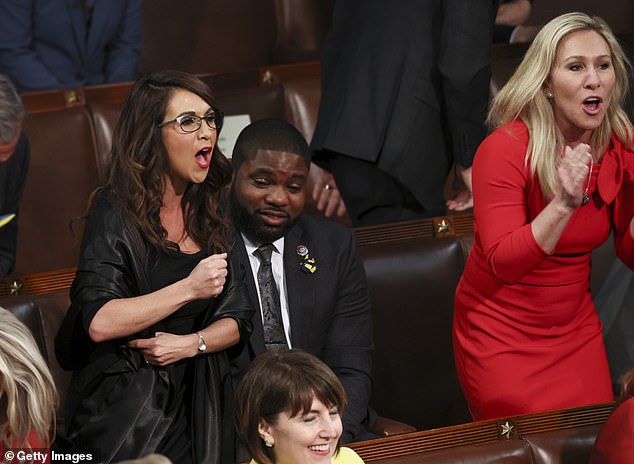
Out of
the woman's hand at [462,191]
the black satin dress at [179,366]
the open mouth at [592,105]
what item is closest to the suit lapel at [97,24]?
the woman's hand at [462,191]

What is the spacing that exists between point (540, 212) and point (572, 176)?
0.56 feet

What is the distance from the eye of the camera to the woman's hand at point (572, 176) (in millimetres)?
2096

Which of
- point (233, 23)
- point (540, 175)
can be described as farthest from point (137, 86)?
point (233, 23)

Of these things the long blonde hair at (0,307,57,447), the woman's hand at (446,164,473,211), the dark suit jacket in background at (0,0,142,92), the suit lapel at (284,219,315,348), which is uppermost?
the dark suit jacket in background at (0,0,142,92)

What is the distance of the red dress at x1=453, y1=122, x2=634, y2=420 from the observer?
2316 millimetres

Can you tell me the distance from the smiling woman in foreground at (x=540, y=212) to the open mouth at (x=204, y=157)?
0.54 meters

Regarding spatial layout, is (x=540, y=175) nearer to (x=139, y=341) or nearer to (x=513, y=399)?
(x=513, y=399)

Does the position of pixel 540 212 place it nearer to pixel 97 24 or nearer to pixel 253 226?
pixel 253 226

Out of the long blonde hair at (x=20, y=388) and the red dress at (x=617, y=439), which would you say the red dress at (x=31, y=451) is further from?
the red dress at (x=617, y=439)

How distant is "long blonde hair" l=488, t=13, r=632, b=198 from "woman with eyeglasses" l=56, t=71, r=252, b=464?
2.03 ft

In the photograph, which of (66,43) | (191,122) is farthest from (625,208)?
(66,43)

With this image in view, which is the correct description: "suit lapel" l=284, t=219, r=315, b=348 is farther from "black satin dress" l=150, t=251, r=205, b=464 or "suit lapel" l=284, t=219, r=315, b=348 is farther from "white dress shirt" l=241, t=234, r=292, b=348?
"black satin dress" l=150, t=251, r=205, b=464

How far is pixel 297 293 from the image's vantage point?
8.23 ft

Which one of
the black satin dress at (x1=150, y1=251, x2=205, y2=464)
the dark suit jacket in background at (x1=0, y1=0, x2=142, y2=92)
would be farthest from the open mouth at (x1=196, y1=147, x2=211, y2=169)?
the dark suit jacket in background at (x1=0, y1=0, x2=142, y2=92)
